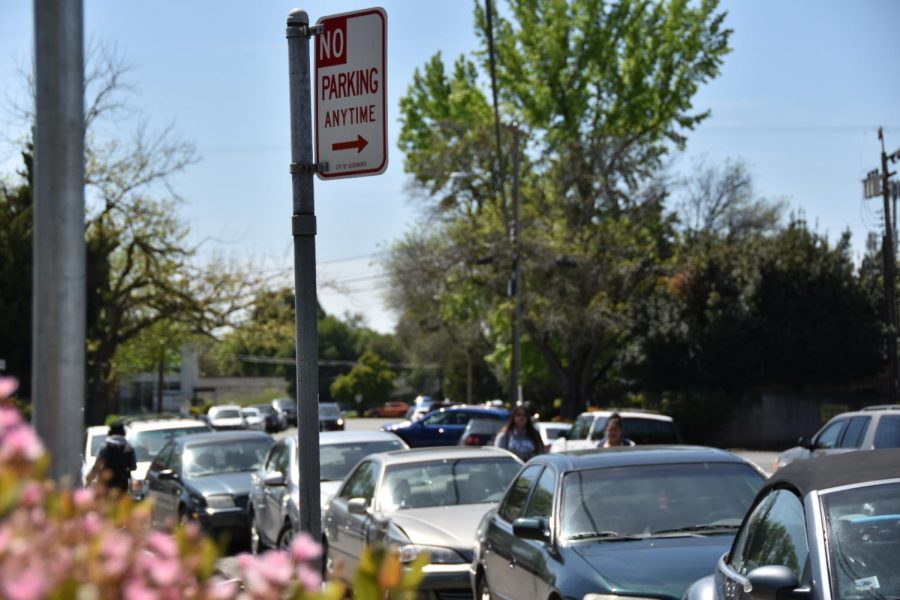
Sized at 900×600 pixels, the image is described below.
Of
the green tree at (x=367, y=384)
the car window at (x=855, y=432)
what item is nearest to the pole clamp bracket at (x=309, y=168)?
the car window at (x=855, y=432)

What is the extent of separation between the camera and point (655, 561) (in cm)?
789

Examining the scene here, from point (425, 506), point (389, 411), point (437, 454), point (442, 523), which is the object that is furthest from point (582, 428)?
point (389, 411)

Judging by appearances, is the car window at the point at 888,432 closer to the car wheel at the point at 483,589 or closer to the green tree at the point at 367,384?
the car wheel at the point at 483,589

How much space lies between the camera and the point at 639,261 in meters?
45.8

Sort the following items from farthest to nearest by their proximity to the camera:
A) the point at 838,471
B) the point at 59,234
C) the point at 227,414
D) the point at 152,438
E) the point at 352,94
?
the point at 227,414
the point at 152,438
the point at 352,94
the point at 838,471
the point at 59,234

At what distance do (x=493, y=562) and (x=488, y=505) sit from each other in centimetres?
253

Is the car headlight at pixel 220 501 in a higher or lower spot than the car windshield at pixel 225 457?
lower

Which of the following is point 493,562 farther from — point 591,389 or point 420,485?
point 591,389

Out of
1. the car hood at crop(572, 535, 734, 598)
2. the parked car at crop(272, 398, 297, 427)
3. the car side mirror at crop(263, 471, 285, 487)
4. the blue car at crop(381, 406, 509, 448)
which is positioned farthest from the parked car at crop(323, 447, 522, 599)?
the parked car at crop(272, 398, 297, 427)

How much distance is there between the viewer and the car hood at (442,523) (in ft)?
35.3

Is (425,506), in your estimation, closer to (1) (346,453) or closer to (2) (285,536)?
(2) (285,536)

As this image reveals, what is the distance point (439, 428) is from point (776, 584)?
29.6m

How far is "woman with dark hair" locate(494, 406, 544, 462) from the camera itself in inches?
598

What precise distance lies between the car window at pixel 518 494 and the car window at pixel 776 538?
3248 mm
